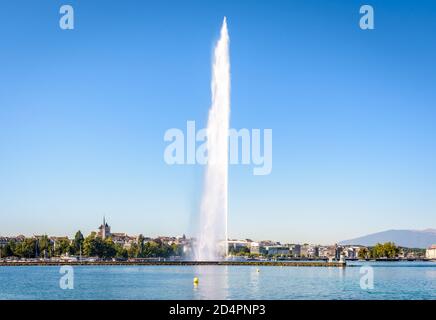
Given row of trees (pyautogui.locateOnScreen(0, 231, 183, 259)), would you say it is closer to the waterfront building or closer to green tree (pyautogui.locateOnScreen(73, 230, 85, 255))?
green tree (pyautogui.locateOnScreen(73, 230, 85, 255))

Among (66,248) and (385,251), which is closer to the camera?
(66,248)

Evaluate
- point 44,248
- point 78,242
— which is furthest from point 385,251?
point 44,248

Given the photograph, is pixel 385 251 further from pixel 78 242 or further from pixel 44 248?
pixel 44 248

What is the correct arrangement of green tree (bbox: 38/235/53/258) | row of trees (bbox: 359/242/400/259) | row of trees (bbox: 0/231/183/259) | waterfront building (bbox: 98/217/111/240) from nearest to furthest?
row of trees (bbox: 0/231/183/259) → green tree (bbox: 38/235/53/258) → row of trees (bbox: 359/242/400/259) → waterfront building (bbox: 98/217/111/240)

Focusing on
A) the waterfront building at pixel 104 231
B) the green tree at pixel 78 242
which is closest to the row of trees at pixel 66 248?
the green tree at pixel 78 242

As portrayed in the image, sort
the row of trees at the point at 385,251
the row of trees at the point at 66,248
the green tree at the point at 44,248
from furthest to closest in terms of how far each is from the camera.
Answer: the row of trees at the point at 385,251 < the green tree at the point at 44,248 < the row of trees at the point at 66,248

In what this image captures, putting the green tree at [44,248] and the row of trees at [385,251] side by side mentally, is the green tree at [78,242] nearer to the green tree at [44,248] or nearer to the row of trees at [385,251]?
the green tree at [44,248]

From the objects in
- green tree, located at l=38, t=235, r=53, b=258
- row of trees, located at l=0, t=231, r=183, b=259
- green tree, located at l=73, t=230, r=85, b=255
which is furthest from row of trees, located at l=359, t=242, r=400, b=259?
green tree, located at l=38, t=235, r=53, b=258

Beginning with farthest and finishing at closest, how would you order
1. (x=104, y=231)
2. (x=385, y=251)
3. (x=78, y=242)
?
(x=104, y=231) < (x=385, y=251) < (x=78, y=242)

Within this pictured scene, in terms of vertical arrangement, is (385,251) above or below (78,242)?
below

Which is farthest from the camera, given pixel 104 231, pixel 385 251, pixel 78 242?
pixel 104 231
